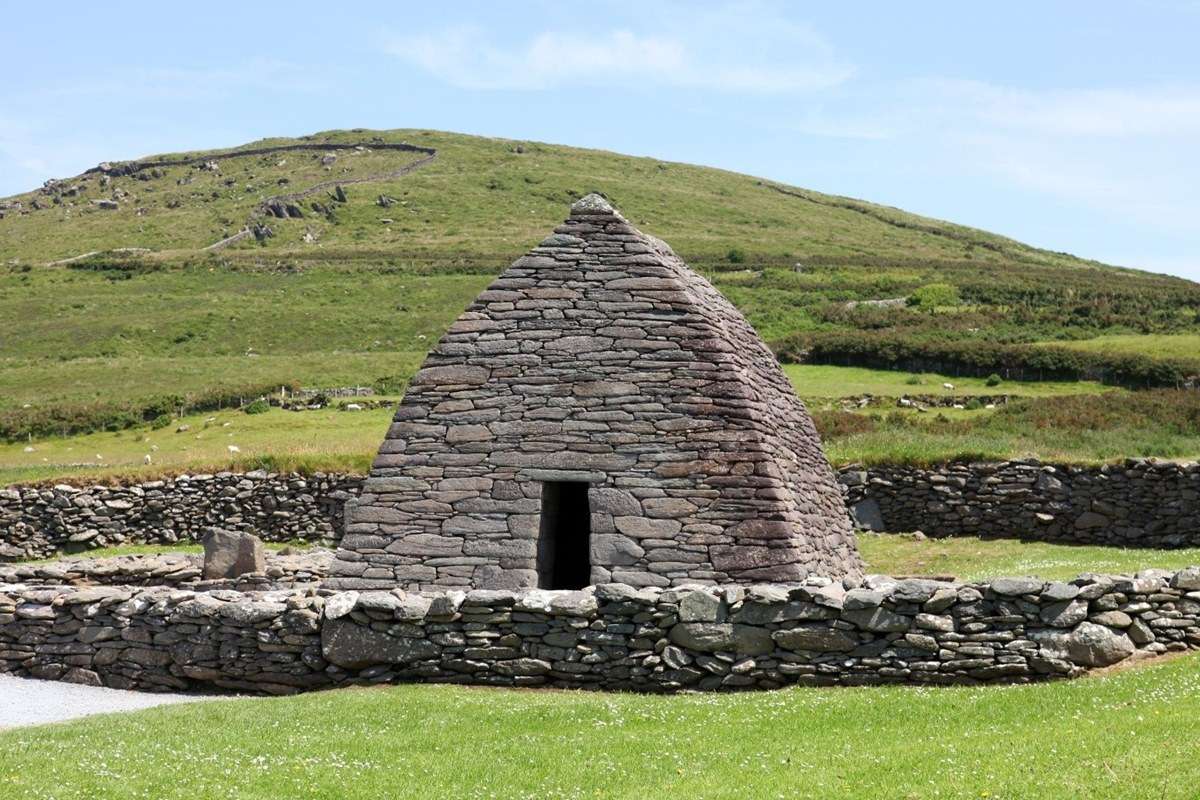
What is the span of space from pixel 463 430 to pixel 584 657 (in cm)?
416

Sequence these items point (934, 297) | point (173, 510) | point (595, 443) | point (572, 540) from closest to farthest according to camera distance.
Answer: point (595, 443) → point (572, 540) → point (173, 510) → point (934, 297)

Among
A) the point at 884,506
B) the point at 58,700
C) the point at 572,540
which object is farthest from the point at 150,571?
the point at 884,506

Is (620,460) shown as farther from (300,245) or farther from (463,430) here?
(300,245)

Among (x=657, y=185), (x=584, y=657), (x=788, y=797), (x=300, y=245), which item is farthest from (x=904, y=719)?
(x=657, y=185)

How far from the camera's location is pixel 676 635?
11352 mm

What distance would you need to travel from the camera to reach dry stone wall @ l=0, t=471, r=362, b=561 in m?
26.7

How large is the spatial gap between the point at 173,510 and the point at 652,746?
20.6m

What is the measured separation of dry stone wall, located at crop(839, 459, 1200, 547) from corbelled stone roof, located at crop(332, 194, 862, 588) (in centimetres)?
975

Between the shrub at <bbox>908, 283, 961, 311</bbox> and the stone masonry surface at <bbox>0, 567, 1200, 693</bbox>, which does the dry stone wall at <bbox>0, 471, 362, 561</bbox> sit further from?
the shrub at <bbox>908, 283, 961, 311</bbox>

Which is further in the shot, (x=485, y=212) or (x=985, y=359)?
(x=485, y=212)

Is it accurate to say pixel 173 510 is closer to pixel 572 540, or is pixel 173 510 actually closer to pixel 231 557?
pixel 231 557

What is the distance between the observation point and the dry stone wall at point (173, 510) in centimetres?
2669

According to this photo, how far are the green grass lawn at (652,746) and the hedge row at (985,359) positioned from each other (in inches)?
1339

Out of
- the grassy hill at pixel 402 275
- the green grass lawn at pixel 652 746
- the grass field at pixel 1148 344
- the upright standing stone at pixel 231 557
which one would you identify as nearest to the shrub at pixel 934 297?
the grassy hill at pixel 402 275
